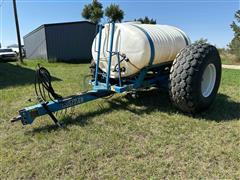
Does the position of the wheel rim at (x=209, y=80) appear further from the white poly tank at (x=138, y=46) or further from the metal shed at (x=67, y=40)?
the metal shed at (x=67, y=40)

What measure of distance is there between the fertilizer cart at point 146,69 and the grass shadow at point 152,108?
0.70 feet

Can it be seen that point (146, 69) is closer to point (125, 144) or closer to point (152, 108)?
point (152, 108)

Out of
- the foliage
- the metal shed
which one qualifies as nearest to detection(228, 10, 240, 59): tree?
the foliage

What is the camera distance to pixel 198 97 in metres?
4.25

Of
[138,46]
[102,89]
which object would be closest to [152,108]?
[102,89]

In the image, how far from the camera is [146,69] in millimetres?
4758

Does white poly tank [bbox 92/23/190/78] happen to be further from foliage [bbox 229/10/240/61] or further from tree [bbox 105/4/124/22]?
tree [bbox 105/4/124/22]

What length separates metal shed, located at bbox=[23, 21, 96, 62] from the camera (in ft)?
69.0

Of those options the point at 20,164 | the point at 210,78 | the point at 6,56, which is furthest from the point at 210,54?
the point at 6,56

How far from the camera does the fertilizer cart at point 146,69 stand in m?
4.15

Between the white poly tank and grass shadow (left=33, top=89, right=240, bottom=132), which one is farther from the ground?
the white poly tank

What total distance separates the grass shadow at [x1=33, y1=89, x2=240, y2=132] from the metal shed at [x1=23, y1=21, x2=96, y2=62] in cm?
1583

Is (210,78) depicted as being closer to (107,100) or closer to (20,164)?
(107,100)

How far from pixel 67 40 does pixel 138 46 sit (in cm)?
1769
